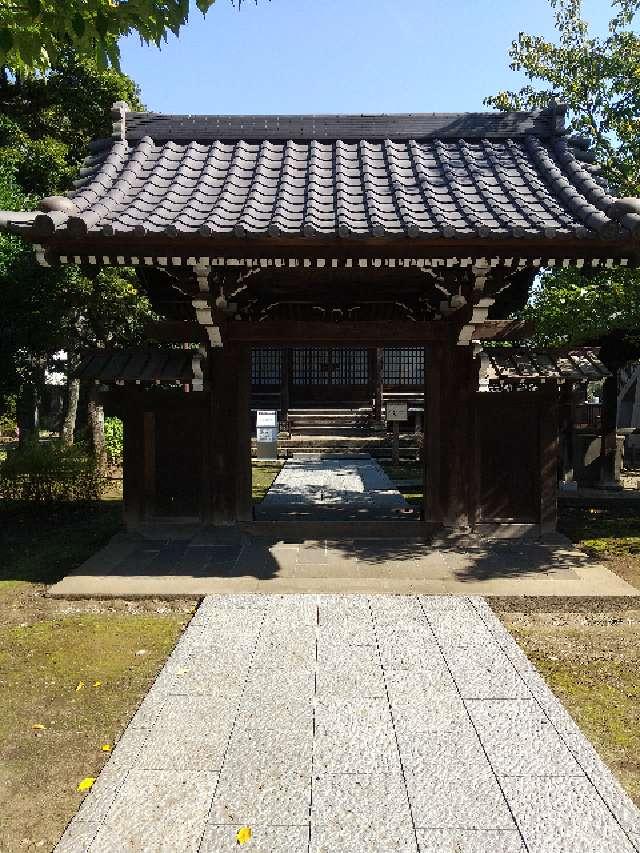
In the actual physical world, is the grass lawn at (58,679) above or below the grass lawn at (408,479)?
below

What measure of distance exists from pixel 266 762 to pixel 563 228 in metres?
5.33

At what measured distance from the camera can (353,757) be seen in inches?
130

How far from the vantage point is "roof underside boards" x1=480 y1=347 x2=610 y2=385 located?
7.39 meters

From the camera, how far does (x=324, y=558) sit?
23.1 feet

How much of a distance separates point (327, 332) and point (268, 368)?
1752 centimetres

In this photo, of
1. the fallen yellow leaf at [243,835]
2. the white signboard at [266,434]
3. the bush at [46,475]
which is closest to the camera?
the fallen yellow leaf at [243,835]

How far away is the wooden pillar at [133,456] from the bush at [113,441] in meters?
8.03

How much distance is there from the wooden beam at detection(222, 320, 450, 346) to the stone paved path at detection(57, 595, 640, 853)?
3.68 m

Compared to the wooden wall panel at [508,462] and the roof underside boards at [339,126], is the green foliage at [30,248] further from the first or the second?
the wooden wall panel at [508,462]

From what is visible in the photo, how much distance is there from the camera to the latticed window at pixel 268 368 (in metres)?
24.7

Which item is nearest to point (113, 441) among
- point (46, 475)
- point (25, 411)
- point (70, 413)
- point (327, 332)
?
point (70, 413)

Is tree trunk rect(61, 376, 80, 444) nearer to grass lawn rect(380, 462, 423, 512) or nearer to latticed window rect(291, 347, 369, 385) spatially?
grass lawn rect(380, 462, 423, 512)

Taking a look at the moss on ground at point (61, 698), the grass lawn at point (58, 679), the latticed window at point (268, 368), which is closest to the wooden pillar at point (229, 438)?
the grass lawn at point (58, 679)

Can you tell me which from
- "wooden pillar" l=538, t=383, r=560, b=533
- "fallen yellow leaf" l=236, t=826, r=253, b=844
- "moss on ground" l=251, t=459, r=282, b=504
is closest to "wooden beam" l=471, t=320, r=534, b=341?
"wooden pillar" l=538, t=383, r=560, b=533
